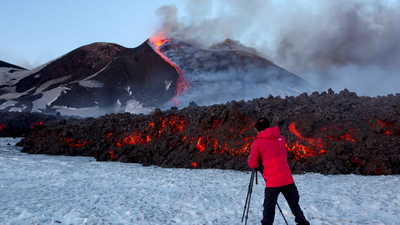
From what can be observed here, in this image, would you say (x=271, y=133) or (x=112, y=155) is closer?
(x=271, y=133)

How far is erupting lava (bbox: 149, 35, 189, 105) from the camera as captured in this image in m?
31.5

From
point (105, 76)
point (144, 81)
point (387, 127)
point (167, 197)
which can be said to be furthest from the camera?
point (105, 76)

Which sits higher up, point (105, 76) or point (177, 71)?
point (177, 71)

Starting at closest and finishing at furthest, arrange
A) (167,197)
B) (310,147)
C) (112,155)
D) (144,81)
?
(167,197)
(310,147)
(112,155)
(144,81)

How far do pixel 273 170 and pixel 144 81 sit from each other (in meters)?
33.5

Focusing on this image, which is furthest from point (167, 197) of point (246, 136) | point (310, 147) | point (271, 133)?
point (310, 147)

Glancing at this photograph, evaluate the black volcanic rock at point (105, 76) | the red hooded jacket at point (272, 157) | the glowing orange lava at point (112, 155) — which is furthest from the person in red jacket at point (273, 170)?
the black volcanic rock at point (105, 76)

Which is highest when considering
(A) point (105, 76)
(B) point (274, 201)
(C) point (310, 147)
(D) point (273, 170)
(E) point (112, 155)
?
(A) point (105, 76)

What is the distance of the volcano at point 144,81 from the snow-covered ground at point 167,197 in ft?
65.4

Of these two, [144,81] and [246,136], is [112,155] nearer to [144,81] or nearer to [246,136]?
[246,136]

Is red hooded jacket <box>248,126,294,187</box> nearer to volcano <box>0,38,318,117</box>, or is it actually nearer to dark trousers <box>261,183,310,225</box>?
dark trousers <box>261,183,310,225</box>

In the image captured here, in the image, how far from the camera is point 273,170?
3.43 m

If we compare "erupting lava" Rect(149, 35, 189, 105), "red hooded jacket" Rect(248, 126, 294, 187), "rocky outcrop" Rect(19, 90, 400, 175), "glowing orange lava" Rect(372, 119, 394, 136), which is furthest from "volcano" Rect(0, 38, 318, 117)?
"red hooded jacket" Rect(248, 126, 294, 187)

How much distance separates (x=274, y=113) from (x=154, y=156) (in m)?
5.19
